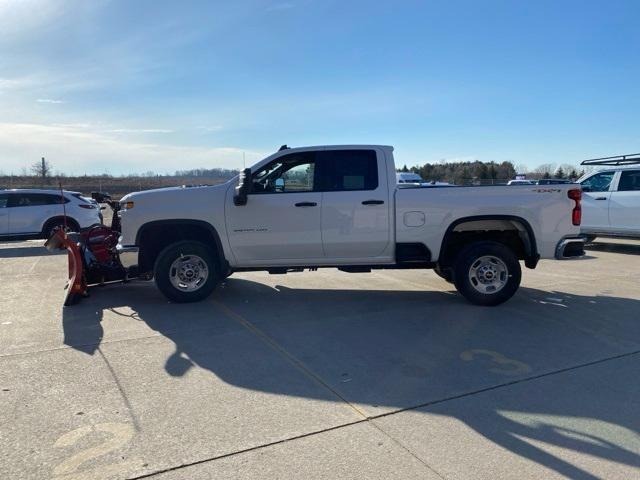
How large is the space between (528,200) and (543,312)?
4.71 ft

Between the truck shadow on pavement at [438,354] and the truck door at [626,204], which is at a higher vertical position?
the truck door at [626,204]

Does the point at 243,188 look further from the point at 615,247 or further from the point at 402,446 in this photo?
the point at 615,247

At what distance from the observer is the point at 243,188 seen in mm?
6496

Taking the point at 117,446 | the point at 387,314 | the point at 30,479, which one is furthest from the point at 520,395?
the point at 30,479

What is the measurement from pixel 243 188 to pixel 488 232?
3.38 metres

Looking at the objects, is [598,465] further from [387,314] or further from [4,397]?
[4,397]

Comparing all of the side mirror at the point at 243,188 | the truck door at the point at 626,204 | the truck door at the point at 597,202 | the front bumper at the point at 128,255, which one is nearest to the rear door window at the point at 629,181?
the truck door at the point at 626,204

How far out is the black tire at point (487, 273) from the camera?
662 cm

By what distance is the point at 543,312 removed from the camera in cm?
642

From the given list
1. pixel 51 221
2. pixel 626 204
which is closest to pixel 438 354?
pixel 626 204

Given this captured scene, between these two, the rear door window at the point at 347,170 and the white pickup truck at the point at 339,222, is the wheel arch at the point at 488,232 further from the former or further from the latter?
the rear door window at the point at 347,170

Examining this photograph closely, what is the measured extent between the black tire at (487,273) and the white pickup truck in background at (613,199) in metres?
6.98

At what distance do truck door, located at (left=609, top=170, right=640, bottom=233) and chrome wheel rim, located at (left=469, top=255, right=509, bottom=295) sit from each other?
7109mm

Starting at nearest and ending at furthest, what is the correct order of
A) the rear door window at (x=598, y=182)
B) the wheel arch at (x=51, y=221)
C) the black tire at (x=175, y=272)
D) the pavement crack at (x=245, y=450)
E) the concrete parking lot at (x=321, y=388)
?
1. the pavement crack at (x=245, y=450)
2. the concrete parking lot at (x=321, y=388)
3. the black tire at (x=175, y=272)
4. the rear door window at (x=598, y=182)
5. the wheel arch at (x=51, y=221)
